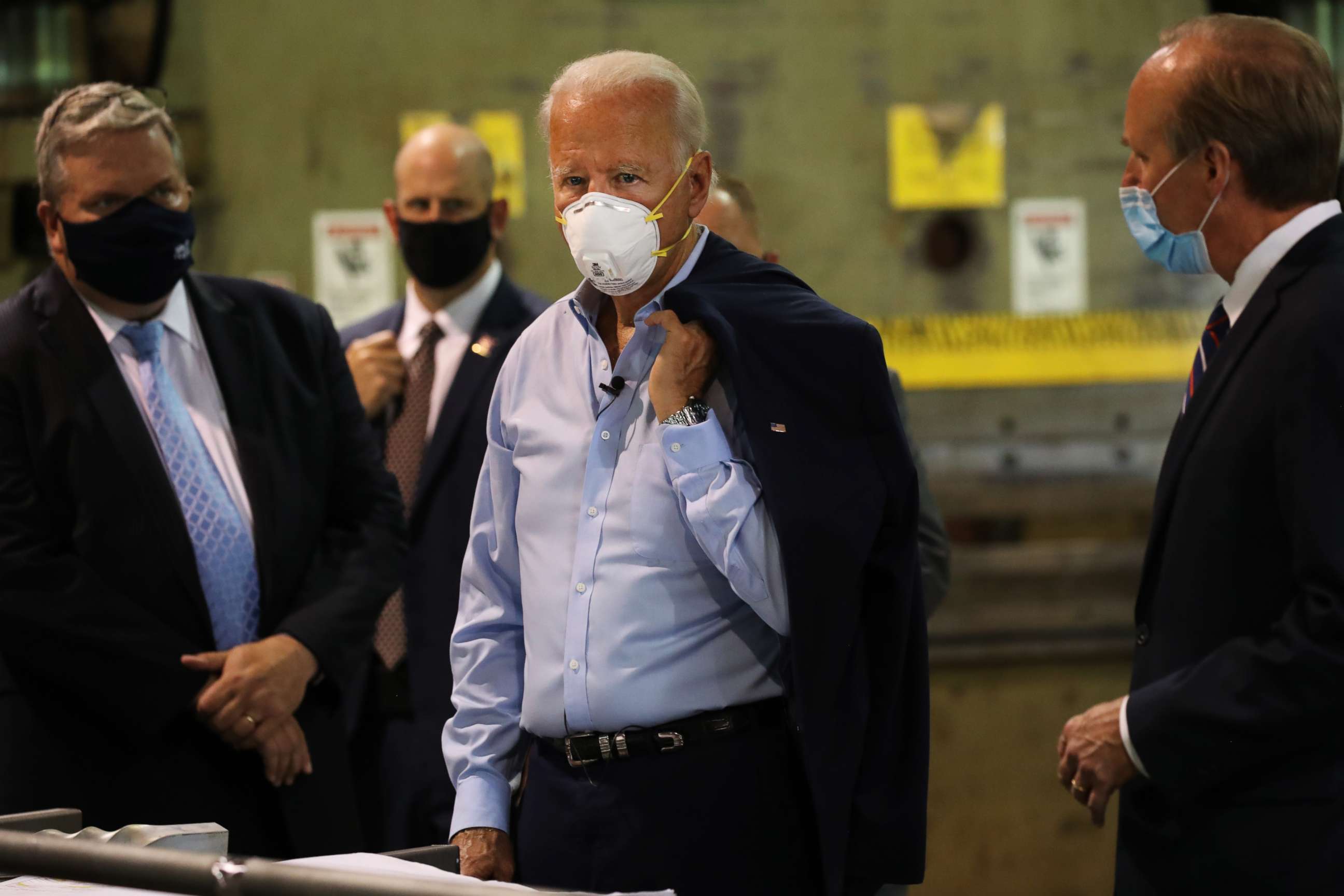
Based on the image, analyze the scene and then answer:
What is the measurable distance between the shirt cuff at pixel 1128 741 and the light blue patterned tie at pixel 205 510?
4.35 feet

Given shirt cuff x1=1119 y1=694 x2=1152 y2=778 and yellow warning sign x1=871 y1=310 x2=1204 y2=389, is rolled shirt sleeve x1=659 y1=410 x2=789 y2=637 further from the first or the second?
yellow warning sign x1=871 y1=310 x2=1204 y2=389

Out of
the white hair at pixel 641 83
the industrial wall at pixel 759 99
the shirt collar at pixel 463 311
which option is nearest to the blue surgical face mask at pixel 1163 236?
the white hair at pixel 641 83

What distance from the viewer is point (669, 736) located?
166 cm

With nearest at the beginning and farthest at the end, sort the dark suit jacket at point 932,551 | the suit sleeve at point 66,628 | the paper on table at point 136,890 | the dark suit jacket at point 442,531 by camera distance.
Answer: the paper on table at point 136,890 → the suit sleeve at point 66,628 → the dark suit jacket at point 932,551 → the dark suit jacket at point 442,531

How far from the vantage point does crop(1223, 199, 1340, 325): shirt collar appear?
1.86 metres

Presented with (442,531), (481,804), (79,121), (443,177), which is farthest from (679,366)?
(443,177)

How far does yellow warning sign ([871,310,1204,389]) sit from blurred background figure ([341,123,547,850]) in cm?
158

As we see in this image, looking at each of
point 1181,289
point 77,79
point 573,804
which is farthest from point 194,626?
point 1181,289

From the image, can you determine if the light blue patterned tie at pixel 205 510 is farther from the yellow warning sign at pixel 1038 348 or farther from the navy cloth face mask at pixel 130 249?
the yellow warning sign at pixel 1038 348

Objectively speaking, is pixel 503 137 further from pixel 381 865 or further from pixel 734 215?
pixel 381 865

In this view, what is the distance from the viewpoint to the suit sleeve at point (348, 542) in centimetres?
238

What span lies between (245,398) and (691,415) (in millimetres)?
1010

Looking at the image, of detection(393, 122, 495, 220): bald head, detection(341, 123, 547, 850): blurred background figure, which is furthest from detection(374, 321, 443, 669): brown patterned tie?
detection(393, 122, 495, 220): bald head

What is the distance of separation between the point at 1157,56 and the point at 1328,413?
54 cm
